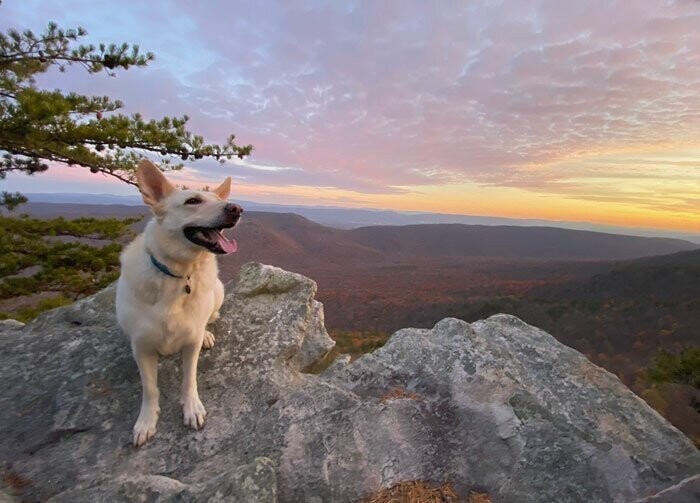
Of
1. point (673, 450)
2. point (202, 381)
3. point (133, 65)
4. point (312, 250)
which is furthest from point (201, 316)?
point (312, 250)

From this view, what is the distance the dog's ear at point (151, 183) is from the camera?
3896 mm

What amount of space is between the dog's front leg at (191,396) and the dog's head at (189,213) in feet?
4.01

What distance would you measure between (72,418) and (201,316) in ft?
5.66

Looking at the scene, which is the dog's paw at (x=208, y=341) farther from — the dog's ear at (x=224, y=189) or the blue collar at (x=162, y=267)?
the dog's ear at (x=224, y=189)

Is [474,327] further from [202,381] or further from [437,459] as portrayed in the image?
[202,381]

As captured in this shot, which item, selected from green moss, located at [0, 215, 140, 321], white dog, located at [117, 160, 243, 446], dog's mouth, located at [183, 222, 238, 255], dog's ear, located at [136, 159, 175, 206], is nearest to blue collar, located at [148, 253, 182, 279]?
white dog, located at [117, 160, 243, 446]

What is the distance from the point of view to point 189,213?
3.87 m

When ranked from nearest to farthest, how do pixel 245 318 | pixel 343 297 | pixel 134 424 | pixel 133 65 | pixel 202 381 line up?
pixel 134 424
pixel 202 381
pixel 245 318
pixel 133 65
pixel 343 297

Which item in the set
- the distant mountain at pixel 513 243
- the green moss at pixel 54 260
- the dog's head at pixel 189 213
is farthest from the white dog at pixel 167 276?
the distant mountain at pixel 513 243

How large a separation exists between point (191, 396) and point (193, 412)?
18 centimetres

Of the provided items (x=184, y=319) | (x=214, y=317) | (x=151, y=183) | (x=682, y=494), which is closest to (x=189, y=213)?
(x=151, y=183)

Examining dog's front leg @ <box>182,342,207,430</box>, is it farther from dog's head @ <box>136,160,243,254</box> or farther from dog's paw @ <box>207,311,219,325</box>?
dog's head @ <box>136,160,243,254</box>

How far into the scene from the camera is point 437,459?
392cm

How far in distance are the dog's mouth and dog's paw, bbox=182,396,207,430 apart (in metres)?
1.72
